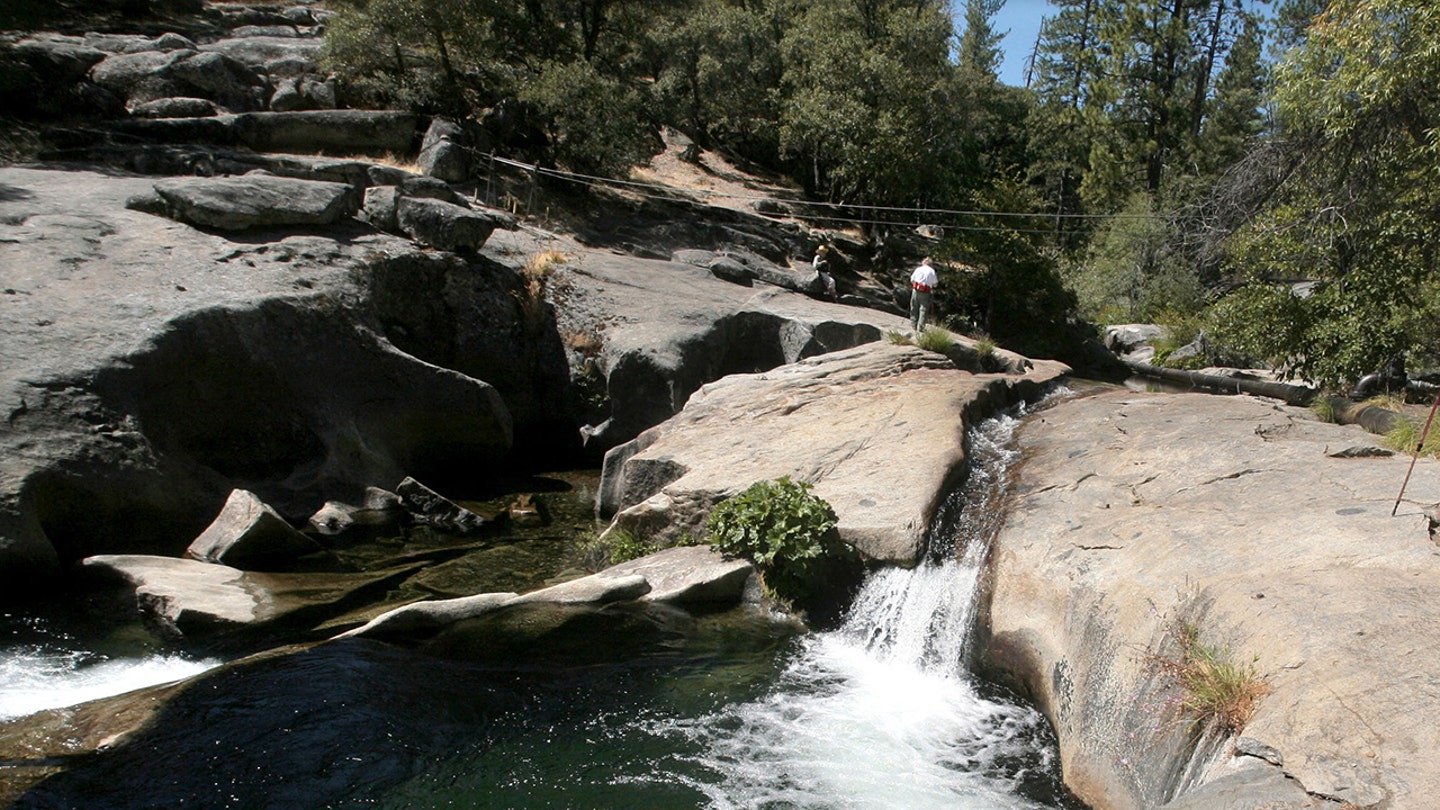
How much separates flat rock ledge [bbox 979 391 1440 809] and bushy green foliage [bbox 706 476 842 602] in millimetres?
1546

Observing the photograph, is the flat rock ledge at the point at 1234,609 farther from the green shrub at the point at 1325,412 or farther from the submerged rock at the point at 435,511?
the submerged rock at the point at 435,511

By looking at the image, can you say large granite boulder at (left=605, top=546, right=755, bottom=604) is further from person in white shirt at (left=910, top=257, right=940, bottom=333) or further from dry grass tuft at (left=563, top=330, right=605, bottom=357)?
person in white shirt at (left=910, top=257, right=940, bottom=333)

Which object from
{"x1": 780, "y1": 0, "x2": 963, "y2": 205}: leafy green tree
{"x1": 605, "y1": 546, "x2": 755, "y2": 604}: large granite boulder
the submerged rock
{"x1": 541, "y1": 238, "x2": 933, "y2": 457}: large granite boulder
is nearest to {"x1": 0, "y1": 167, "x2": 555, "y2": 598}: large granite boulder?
the submerged rock

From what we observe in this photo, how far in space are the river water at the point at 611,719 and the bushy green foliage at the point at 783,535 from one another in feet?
1.31

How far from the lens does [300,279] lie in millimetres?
13633

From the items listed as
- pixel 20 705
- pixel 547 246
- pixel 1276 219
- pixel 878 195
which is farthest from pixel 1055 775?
pixel 878 195

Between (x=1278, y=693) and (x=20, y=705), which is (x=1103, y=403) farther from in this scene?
(x=20, y=705)

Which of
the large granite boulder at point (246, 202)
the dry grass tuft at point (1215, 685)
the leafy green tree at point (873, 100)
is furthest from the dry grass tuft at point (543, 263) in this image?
the dry grass tuft at point (1215, 685)

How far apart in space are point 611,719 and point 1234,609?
4.15 meters

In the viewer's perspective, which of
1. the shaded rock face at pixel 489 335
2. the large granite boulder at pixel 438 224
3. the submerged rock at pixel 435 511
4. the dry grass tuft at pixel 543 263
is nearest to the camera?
the submerged rock at pixel 435 511

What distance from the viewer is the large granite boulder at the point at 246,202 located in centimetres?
1412

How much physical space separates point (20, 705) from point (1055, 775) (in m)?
7.13

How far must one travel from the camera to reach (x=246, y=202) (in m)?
14.4

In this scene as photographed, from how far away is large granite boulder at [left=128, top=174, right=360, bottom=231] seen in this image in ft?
46.3
